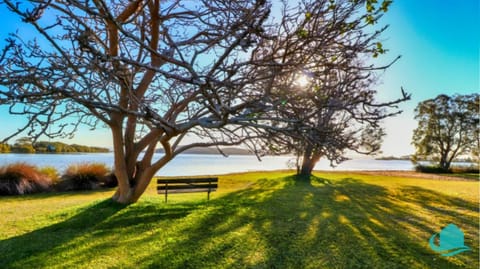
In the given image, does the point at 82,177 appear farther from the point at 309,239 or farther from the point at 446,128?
the point at 446,128

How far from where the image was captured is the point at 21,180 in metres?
11.5

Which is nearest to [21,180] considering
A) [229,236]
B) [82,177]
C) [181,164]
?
[82,177]

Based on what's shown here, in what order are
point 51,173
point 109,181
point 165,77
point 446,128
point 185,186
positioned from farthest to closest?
point 446,128 → point 109,181 → point 51,173 → point 185,186 → point 165,77

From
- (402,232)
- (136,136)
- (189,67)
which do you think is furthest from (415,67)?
(136,136)

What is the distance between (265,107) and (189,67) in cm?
189

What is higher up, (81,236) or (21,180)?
(21,180)

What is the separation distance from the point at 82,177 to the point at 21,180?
7.72ft

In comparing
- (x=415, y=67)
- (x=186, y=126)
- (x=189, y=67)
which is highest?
(x=415, y=67)

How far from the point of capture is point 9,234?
17.4ft

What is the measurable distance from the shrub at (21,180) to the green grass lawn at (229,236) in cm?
428

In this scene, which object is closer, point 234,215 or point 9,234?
point 9,234

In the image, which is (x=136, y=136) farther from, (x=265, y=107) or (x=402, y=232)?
(x=402, y=232)

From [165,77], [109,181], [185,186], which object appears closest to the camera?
[165,77]

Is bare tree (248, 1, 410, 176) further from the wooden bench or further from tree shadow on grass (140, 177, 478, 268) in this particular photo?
the wooden bench
